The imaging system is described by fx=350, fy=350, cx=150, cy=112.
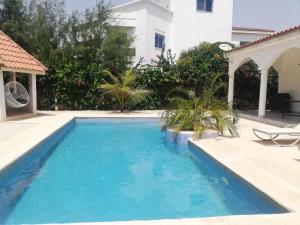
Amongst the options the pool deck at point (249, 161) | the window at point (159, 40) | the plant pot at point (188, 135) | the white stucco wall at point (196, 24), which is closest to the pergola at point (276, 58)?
the plant pot at point (188, 135)

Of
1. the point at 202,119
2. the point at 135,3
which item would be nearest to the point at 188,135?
the point at 202,119

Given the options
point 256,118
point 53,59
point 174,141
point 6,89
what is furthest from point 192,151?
point 53,59

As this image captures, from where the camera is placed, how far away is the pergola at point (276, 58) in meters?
13.3

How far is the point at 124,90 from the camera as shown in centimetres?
1823

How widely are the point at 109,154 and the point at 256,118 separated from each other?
28.3 feet

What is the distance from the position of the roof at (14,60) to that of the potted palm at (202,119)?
7305 mm

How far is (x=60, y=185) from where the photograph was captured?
6.98 meters

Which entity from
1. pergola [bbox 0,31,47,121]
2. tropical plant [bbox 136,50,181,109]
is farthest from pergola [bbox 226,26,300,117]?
pergola [bbox 0,31,47,121]

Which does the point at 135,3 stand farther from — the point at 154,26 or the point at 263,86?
the point at 263,86

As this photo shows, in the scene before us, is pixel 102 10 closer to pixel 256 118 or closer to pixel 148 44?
pixel 148 44

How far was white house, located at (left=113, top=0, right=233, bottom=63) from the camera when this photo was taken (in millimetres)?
29375

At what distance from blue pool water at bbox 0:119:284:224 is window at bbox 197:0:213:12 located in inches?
910

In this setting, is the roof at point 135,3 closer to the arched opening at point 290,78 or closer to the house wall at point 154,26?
the house wall at point 154,26

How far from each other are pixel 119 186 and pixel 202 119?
4993mm
